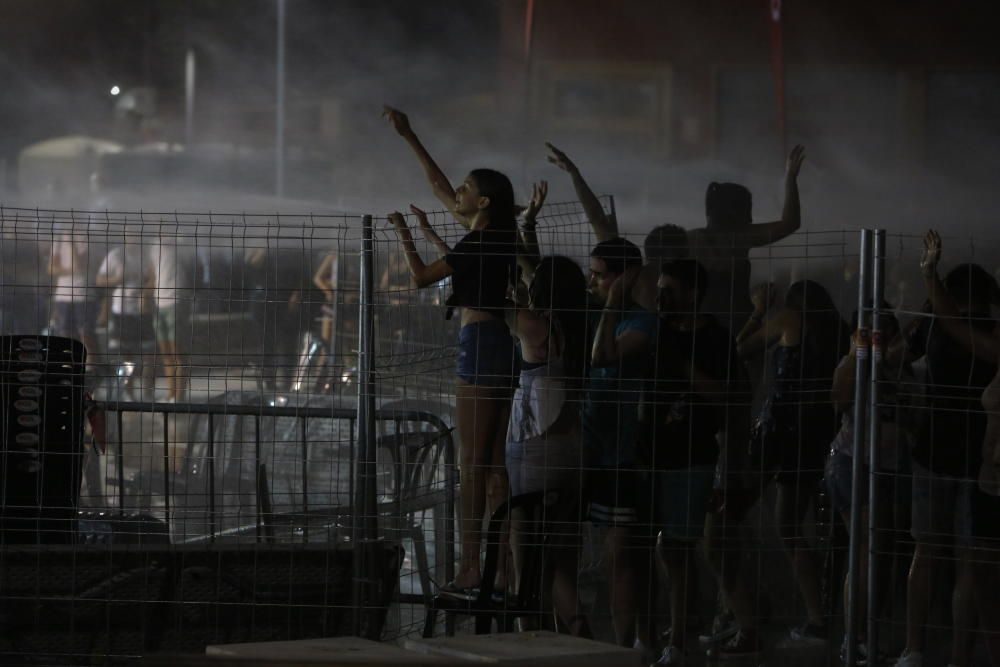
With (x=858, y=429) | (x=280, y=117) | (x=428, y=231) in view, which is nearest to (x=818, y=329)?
(x=858, y=429)

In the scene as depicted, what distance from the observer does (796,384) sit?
4.30 m

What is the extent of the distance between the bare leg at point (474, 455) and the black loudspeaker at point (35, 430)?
116cm

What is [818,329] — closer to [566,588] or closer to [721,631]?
[721,631]

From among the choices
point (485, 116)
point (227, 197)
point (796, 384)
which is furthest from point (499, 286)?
point (227, 197)

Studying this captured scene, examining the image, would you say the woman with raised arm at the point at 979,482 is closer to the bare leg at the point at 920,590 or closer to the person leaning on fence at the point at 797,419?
the bare leg at the point at 920,590

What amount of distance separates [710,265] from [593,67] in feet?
6.32

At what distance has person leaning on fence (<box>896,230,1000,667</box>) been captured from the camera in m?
3.76

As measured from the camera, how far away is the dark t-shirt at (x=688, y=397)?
3924mm

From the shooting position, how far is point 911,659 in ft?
12.4

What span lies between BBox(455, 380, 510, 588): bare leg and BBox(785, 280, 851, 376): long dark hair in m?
0.97

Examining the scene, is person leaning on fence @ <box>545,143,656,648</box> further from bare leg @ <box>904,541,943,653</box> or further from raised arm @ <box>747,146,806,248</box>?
raised arm @ <box>747,146,806,248</box>

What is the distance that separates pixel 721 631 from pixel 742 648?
0.44 ft

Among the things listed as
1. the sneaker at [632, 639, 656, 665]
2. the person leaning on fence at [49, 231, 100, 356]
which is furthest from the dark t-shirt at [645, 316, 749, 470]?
the person leaning on fence at [49, 231, 100, 356]

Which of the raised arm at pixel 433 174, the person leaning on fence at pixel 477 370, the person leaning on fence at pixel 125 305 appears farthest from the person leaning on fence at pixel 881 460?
the person leaning on fence at pixel 125 305
